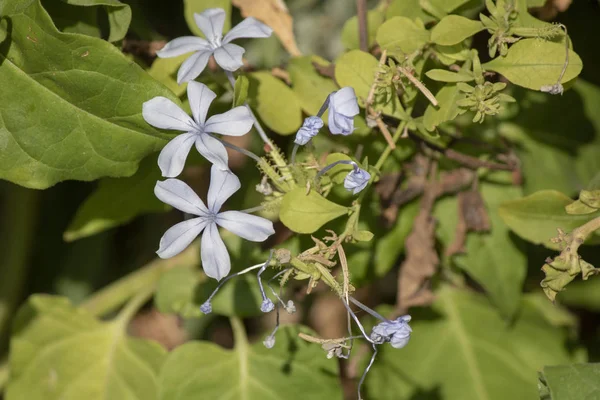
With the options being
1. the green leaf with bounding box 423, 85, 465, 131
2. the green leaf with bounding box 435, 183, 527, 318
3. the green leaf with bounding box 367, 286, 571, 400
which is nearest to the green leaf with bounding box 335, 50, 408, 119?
the green leaf with bounding box 423, 85, 465, 131

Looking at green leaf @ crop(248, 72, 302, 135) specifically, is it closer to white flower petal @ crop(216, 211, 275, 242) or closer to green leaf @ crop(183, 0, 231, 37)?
green leaf @ crop(183, 0, 231, 37)

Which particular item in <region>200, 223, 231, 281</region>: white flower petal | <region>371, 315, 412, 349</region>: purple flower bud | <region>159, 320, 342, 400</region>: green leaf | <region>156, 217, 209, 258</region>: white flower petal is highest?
<region>156, 217, 209, 258</region>: white flower petal

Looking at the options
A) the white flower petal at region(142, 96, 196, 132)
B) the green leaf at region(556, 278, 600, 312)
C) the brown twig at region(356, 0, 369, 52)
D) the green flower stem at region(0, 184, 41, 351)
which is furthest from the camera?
the green flower stem at region(0, 184, 41, 351)

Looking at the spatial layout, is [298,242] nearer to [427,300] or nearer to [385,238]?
[385,238]

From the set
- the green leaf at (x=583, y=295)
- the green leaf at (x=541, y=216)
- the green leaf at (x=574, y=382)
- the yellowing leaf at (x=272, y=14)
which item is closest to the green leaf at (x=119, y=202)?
the yellowing leaf at (x=272, y=14)

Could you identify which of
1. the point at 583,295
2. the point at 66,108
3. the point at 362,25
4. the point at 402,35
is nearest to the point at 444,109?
the point at 402,35
